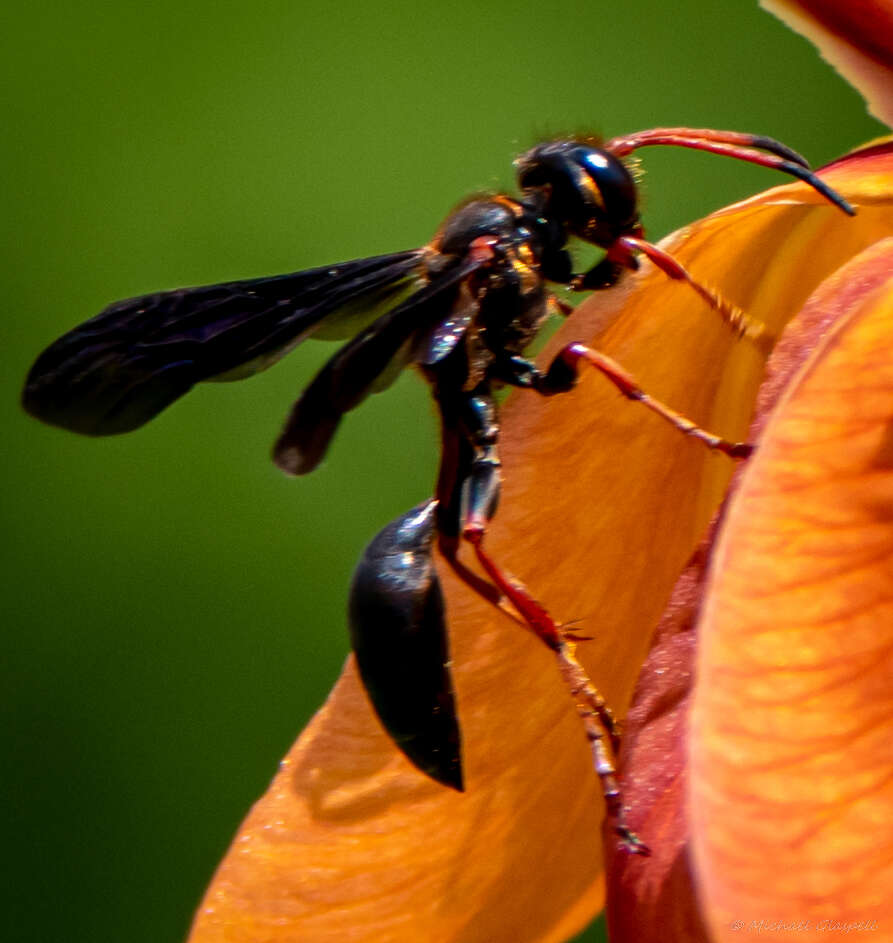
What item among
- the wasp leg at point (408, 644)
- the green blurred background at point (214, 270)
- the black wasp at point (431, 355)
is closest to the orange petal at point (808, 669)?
the black wasp at point (431, 355)

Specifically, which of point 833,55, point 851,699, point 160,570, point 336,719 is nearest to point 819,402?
point 851,699

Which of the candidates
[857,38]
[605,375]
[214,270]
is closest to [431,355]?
[605,375]

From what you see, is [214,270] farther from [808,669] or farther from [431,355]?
[808,669]

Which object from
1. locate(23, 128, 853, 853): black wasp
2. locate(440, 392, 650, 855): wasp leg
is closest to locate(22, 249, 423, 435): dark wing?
locate(23, 128, 853, 853): black wasp

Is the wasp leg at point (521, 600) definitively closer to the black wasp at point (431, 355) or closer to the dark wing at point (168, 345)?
the black wasp at point (431, 355)

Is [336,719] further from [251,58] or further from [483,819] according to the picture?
[251,58]
